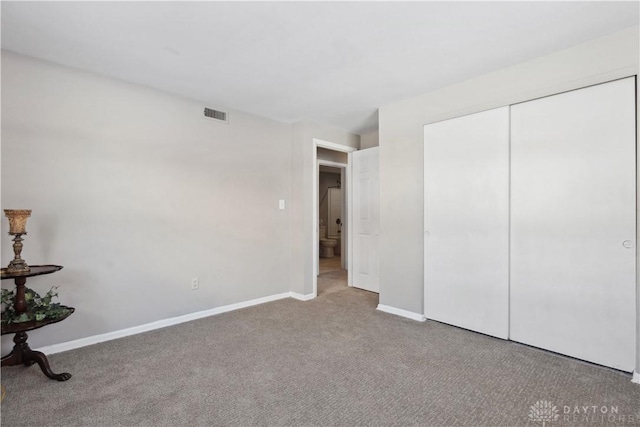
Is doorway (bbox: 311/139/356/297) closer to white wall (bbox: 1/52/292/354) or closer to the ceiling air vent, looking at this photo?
white wall (bbox: 1/52/292/354)

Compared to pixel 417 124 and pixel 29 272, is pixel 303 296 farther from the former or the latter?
pixel 29 272

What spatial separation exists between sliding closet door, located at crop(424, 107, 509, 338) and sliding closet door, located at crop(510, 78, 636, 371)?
107 mm

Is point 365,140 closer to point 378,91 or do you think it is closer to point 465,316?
point 378,91

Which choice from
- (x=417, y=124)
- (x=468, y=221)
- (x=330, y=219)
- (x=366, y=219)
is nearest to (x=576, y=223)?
(x=468, y=221)

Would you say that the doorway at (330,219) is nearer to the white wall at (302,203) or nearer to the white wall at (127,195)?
the white wall at (302,203)

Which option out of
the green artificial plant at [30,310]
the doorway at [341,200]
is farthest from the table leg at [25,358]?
the doorway at [341,200]

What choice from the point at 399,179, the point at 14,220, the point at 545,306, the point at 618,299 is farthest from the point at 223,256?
the point at 618,299

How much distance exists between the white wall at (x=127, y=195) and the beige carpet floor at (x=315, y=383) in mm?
501

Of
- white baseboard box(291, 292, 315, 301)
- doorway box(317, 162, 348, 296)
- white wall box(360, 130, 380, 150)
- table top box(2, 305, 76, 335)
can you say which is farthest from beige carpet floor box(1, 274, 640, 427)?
doorway box(317, 162, 348, 296)

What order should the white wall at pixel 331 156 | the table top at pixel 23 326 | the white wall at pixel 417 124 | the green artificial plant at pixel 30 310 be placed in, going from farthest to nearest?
the white wall at pixel 331 156 → the white wall at pixel 417 124 → the green artificial plant at pixel 30 310 → the table top at pixel 23 326

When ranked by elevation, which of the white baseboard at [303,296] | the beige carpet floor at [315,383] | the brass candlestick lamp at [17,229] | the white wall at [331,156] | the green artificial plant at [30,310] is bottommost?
the beige carpet floor at [315,383]

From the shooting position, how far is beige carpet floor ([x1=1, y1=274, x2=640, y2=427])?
182 centimetres

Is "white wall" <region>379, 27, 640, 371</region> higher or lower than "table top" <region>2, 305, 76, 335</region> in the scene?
higher

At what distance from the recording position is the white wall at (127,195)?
2568 mm
